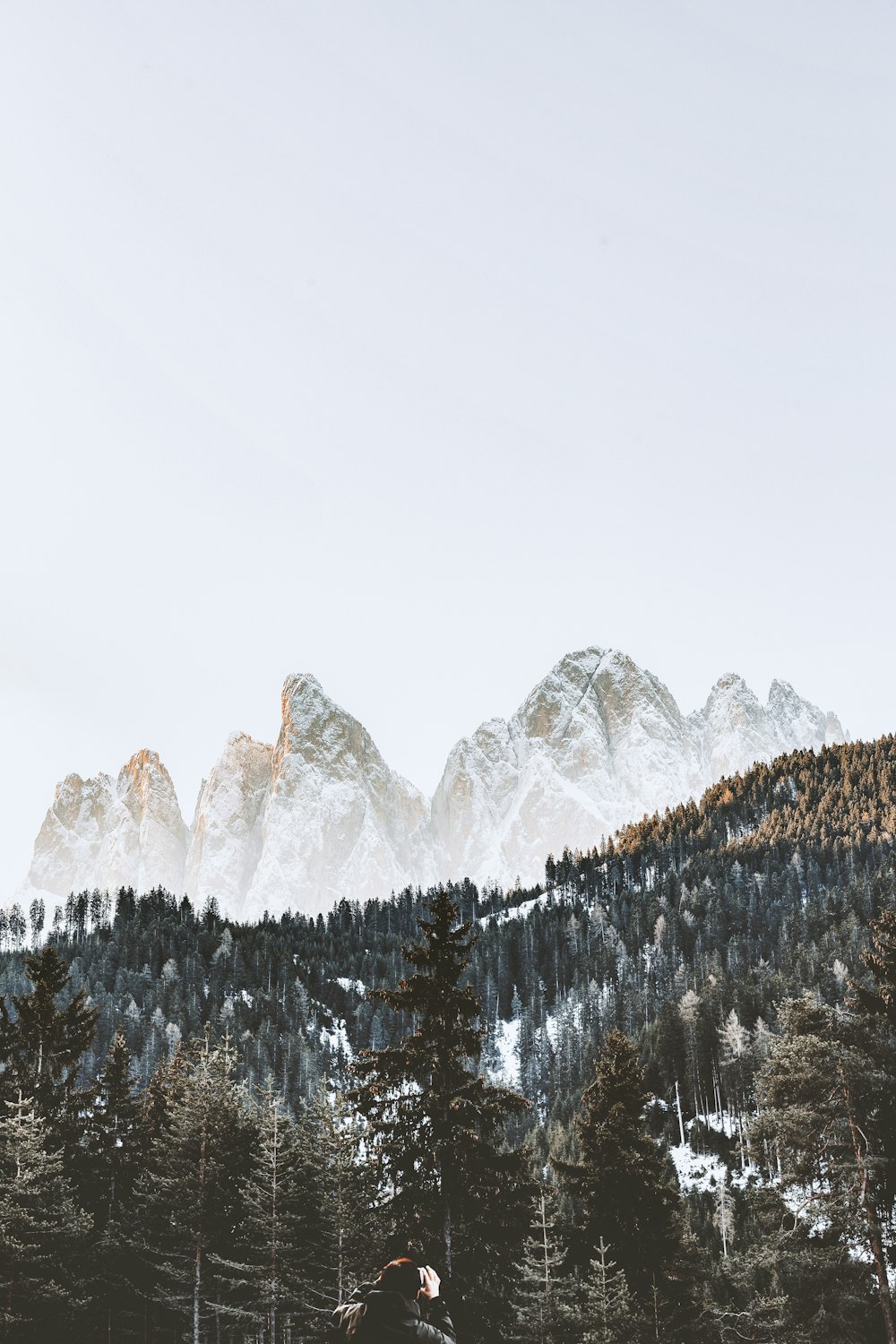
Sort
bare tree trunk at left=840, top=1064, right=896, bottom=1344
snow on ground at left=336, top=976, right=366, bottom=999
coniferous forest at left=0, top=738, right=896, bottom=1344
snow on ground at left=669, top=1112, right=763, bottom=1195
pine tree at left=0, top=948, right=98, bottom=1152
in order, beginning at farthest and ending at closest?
1. snow on ground at left=336, top=976, right=366, bottom=999
2. snow on ground at left=669, top=1112, right=763, bottom=1195
3. pine tree at left=0, top=948, right=98, bottom=1152
4. bare tree trunk at left=840, top=1064, right=896, bottom=1344
5. coniferous forest at left=0, top=738, right=896, bottom=1344

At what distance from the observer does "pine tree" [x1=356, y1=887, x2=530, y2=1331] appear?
60.2ft

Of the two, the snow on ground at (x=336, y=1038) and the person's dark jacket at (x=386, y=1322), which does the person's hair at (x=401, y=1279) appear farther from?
the snow on ground at (x=336, y=1038)

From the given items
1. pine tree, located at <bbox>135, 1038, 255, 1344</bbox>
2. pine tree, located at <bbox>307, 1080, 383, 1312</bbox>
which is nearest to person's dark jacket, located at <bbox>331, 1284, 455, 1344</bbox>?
pine tree, located at <bbox>307, 1080, 383, 1312</bbox>

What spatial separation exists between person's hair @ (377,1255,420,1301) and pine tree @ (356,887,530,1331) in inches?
439

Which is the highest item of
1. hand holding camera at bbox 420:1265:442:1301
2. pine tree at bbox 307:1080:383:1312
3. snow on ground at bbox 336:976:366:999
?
snow on ground at bbox 336:976:366:999

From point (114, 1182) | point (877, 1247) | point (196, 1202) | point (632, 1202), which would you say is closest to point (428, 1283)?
point (877, 1247)

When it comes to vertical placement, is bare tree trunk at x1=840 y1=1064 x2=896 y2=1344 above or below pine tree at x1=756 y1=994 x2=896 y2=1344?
below

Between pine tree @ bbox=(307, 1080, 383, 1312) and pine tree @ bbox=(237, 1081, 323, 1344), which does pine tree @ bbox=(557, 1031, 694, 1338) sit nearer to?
pine tree @ bbox=(307, 1080, 383, 1312)

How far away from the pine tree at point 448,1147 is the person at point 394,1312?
11058 mm

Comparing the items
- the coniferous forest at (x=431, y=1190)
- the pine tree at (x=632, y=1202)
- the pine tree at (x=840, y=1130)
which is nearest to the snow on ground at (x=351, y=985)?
the coniferous forest at (x=431, y=1190)

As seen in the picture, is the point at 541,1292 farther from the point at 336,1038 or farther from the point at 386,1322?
the point at 336,1038

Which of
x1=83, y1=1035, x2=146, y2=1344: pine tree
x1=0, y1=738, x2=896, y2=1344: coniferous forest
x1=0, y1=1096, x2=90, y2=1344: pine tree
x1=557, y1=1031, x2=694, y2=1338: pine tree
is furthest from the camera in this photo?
x1=83, y1=1035, x2=146, y2=1344: pine tree

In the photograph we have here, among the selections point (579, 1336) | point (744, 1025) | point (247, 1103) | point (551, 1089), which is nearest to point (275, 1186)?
point (247, 1103)

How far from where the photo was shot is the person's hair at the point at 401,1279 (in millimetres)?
6859
